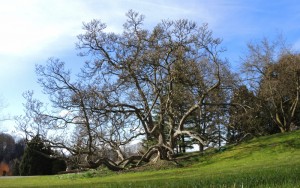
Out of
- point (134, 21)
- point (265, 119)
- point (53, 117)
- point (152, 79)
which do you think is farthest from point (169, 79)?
point (265, 119)

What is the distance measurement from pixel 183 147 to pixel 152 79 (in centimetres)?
1774

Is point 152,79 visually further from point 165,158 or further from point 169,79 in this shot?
point 165,158

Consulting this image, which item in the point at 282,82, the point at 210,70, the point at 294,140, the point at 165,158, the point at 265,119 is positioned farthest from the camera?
the point at 265,119

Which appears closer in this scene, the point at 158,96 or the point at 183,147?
the point at 158,96

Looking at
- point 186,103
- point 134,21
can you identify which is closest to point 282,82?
point 186,103

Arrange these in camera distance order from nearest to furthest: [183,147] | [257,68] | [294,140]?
[294,140]
[257,68]
[183,147]

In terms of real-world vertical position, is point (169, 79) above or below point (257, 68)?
below

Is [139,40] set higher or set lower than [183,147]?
higher

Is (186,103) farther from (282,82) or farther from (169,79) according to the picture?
(282,82)

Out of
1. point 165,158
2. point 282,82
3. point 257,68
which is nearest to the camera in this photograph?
point 165,158

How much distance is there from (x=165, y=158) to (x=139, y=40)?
32.4 ft

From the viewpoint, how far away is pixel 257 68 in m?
41.2

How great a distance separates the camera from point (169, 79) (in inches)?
1205

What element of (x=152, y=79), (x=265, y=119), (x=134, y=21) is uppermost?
(x=134, y=21)
